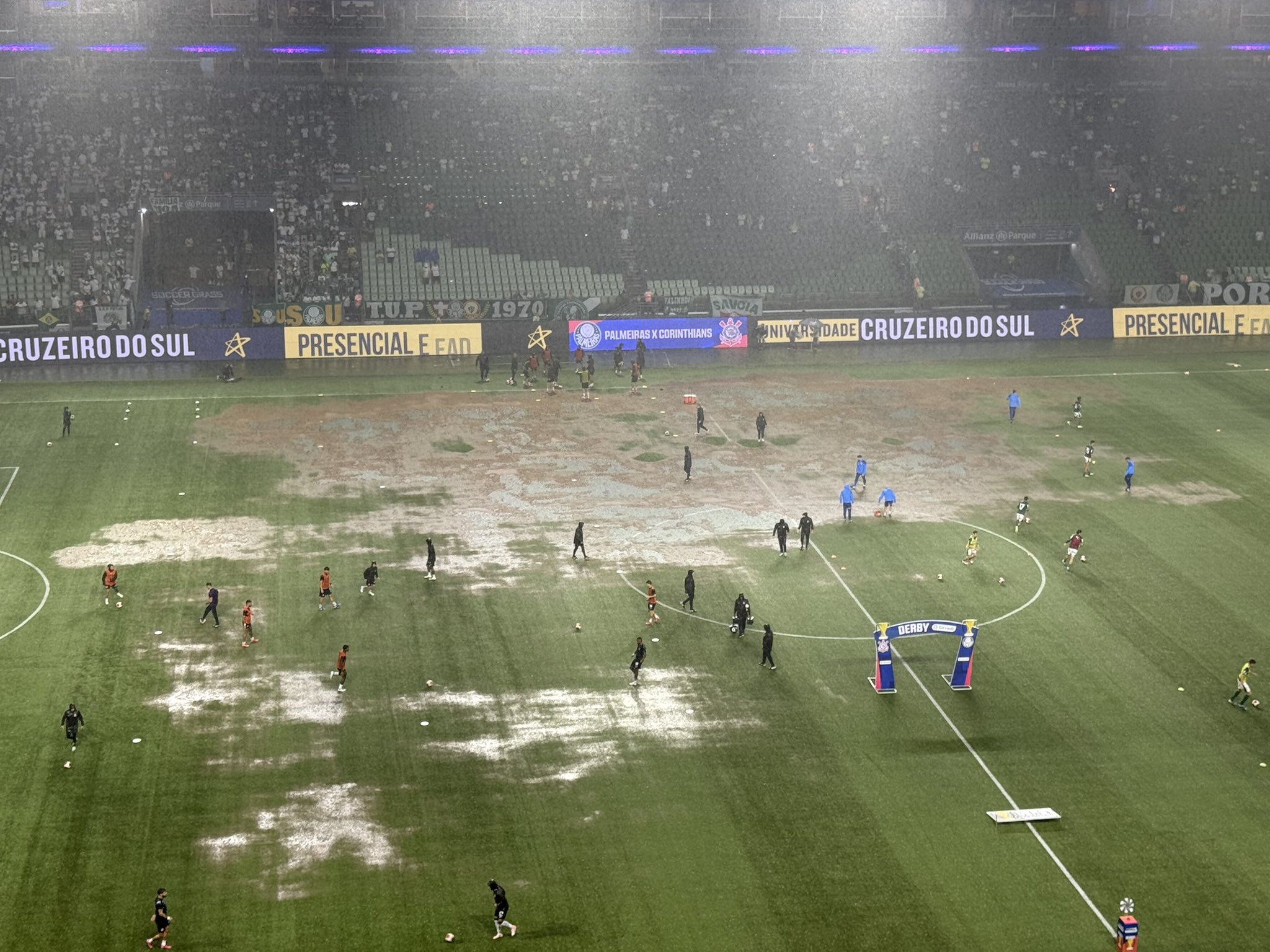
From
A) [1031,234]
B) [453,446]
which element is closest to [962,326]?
[1031,234]

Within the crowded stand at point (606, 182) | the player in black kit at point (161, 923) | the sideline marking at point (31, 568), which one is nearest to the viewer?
the player in black kit at point (161, 923)

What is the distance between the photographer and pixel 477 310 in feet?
270

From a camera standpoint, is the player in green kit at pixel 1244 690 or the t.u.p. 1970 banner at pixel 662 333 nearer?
the player in green kit at pixel 1244 690

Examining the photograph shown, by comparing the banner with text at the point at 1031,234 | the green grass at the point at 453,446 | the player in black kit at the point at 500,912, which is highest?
the banner with text at the point at 1031,234

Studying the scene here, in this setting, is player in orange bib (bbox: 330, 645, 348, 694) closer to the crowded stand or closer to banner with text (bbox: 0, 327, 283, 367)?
banner with text (bbox: 0, 327, 283, 367)

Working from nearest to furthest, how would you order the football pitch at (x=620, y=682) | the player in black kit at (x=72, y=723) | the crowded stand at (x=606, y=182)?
the football pitch at (x=620, y=682), the player in black kit at (x=72, y=723), the crowded stand at (x=606, y=182)

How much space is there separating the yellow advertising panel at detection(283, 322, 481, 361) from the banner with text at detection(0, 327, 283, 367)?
3324 millimetres

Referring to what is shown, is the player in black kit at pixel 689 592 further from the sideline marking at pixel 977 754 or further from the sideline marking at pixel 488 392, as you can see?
the sideline marking at pixel 488 392

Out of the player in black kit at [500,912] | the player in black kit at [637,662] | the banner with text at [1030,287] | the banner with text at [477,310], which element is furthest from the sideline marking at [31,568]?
the banner with text at [1030,287]

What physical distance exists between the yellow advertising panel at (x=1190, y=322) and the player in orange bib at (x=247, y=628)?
59.6m

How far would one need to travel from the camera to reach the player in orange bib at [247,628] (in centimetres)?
4428

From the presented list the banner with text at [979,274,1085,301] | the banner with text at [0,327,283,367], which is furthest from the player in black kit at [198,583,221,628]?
the banner with text at [979,274,1085,301]

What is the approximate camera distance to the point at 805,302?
8844 cm

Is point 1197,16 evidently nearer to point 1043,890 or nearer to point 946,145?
point 946,145
